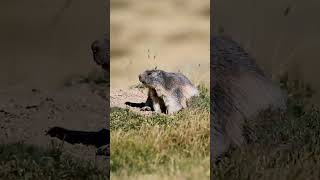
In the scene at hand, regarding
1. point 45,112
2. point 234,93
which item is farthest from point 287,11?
point 45,112

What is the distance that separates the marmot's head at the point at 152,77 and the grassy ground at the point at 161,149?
0.85ft

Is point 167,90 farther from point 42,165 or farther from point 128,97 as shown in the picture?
point 42,165

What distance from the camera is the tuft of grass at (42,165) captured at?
12.0ft

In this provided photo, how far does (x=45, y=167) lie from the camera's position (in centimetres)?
369

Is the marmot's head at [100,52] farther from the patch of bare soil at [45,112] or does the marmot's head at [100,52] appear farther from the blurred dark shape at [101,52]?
the patch of bare soil at [45,112]

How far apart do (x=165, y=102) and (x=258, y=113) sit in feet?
1.80

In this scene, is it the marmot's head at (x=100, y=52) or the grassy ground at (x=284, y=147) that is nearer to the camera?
the grassy ground at (x=284, y=147)

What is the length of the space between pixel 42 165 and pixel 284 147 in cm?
132

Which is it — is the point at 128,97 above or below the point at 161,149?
above

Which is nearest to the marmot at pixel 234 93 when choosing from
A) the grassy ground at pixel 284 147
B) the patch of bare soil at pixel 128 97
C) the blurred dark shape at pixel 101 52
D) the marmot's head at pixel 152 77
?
the grassy ground at pixel 284 147

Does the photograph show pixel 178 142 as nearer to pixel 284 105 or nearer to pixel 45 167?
pixel 45 167

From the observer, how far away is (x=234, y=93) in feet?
13.4

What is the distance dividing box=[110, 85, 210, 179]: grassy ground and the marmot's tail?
0.23m

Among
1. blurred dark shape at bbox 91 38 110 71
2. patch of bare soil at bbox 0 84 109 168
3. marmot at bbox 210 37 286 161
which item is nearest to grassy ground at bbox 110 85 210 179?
marmot at bbox 210 37 286 161
